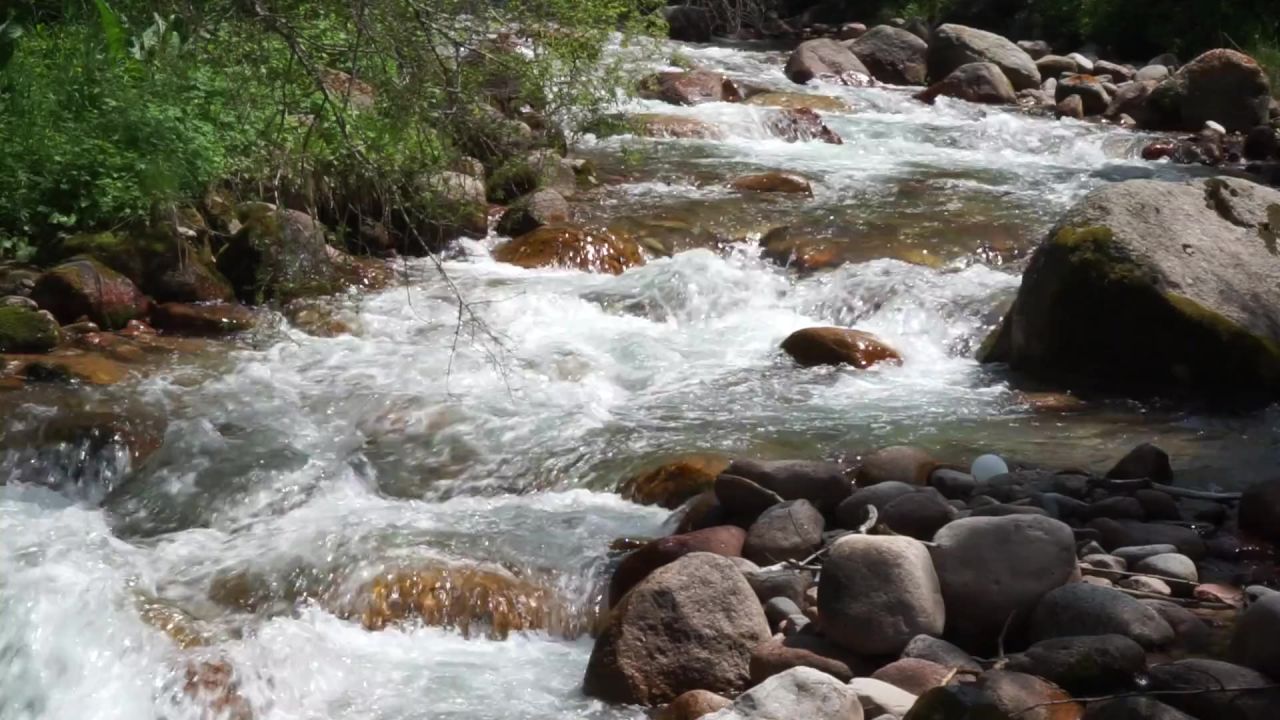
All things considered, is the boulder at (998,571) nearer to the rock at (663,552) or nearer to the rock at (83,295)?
the rock at (663,552)

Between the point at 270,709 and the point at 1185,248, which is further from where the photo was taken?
the point at 1185,248

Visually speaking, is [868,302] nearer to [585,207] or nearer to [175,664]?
[585,207]

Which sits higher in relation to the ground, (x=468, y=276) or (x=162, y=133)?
(x=162, y=133)

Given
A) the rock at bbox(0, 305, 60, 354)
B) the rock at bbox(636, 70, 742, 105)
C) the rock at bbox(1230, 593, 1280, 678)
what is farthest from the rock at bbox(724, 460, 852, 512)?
the rock at bbox(636, 70, 742, 105)

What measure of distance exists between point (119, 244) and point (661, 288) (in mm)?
3359

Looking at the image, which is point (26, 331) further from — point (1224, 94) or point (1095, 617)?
point (1224, 94)

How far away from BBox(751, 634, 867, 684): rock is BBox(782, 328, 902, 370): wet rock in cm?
383

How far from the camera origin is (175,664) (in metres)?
4.91

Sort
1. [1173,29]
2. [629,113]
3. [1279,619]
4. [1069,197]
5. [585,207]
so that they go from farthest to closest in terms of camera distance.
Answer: [1173,29], [629,113], [1069,197], [585,207], [1279,619]

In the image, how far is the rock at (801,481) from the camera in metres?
6.02

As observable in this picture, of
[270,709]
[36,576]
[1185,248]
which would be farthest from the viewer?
[1185,248]

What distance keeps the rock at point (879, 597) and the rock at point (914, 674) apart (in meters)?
0.16

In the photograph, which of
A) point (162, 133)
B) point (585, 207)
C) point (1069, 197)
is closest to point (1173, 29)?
point (1069, 197)

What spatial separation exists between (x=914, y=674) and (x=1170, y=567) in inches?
49.2
